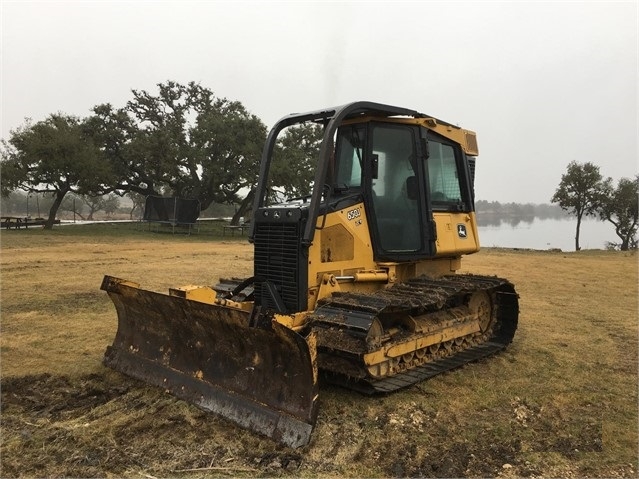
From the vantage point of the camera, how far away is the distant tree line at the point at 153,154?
3088 centimetres

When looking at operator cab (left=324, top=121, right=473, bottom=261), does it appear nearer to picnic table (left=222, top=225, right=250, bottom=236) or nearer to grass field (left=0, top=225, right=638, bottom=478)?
grass field (left=0, top=225, right=638, bottom=478)

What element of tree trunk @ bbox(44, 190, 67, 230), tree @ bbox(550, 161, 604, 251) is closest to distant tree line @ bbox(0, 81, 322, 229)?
tree trunk @ bbox(44, 190, 67, 230)

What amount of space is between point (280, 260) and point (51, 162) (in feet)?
97.8

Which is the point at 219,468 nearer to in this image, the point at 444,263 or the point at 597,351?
the point at 444,263

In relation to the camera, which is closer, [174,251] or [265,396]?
[265,396]

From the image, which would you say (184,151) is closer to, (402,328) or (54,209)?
(54,209)

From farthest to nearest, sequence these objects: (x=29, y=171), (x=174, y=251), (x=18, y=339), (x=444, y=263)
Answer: (x=29, y=171) < (x=174, y=251) < (x=444, y=263) < (x=18, y=339)

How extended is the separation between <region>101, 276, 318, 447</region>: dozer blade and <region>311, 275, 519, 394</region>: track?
0.53 metres

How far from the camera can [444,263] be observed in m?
7.44

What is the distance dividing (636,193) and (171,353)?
41.3 m

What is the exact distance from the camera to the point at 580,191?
125ft

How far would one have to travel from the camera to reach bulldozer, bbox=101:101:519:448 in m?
4.62

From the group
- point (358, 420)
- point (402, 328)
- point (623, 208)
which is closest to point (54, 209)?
point (402, 328)

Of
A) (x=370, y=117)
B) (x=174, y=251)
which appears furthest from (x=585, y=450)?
(x=174, y=251)
